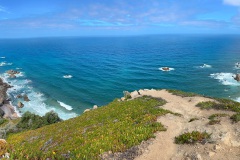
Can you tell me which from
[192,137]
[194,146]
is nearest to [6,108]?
[192,137]

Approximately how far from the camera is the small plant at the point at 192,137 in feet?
50.0

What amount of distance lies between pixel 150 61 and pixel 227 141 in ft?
378

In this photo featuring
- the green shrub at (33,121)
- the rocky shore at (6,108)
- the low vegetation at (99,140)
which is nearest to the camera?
the low vegetation at (99,140)

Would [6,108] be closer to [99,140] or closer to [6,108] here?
[6,108]

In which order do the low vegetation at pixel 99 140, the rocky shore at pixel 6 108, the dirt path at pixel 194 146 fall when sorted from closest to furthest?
the dirt path at pixel 194 146
the low vegetation at pixel 99 140
the rocky shore at pixel 6 108

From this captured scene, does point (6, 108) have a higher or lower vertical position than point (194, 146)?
lower

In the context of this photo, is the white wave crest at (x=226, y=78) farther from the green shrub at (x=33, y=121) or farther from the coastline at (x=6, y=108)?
the coastline at (x=6, y=108)

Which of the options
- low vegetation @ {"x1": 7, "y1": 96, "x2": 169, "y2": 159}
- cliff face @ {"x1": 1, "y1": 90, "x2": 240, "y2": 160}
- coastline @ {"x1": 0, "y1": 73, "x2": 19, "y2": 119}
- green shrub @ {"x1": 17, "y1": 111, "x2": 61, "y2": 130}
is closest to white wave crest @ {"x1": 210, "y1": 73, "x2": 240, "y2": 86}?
cliff face @ {"x1": 1, "y1": 90, "x2": 240, "y2": 160}

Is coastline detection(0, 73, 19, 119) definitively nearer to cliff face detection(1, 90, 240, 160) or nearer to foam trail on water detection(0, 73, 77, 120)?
foam trail on water detection(0, 73, 77, 120)

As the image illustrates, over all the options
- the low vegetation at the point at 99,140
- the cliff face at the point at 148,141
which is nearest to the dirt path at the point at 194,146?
the cliff face at the point at 148,141

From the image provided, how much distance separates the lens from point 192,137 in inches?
607

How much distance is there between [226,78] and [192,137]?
83.4m

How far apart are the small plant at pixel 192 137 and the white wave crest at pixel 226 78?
74871 mm

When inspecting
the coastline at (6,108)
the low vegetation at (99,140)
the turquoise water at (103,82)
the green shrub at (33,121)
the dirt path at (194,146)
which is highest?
the dirt path at (194,146)
